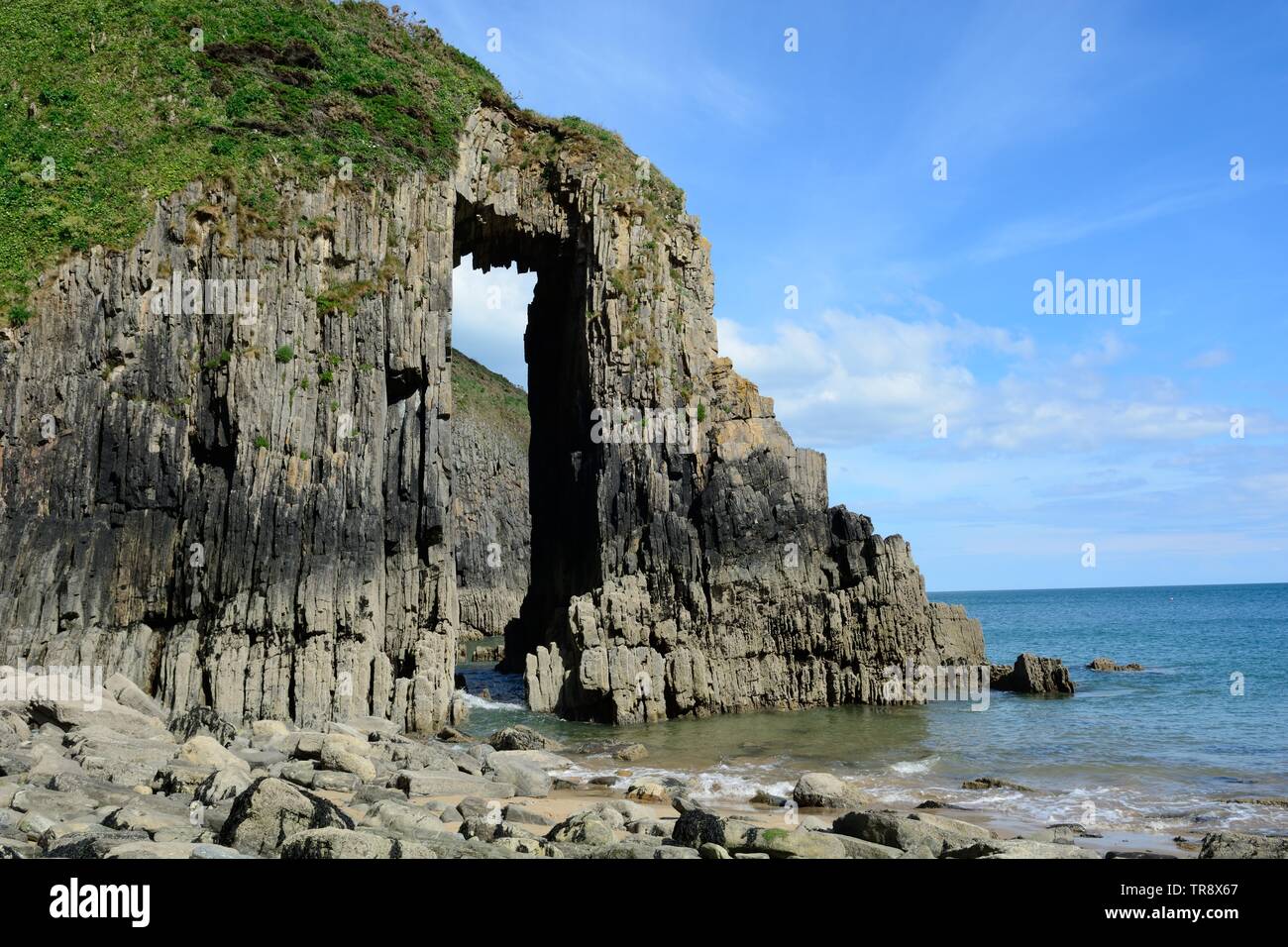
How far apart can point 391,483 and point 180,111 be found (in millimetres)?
13828

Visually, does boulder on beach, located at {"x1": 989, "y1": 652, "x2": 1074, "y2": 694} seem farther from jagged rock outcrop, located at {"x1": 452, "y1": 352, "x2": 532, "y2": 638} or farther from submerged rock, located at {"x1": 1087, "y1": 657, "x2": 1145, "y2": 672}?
jagged rock outcrop, located at {"x1": 452, "y1": 352, "x2": 532, "y2": 638}

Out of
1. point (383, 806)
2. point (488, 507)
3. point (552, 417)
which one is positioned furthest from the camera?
point (488, 507)

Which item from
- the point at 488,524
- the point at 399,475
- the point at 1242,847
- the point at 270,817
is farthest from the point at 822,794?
the point at 488,524

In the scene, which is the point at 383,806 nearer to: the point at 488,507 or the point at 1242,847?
the point at 1242,847

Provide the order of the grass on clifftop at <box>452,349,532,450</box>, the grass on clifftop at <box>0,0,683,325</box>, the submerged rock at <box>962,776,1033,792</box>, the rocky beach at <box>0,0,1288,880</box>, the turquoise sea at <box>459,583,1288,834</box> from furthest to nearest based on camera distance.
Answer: the grass on clifftop at <box>452,349,532,450</box>
the grass on clifftop at <box>0,0,683,325</box>
the submerged rock at <box>962,776,1033,792</box>
the turquoise sea at <box>459,583,1288,834</box>
the rocky beach at <box>0,0,1288,880</box>

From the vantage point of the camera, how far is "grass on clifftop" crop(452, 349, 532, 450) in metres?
87.2

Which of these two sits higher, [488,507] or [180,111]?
[180,111]

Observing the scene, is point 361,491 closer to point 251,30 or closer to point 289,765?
point 289,765

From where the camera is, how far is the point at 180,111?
97.8ft

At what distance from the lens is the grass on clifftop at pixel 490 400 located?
8725 cm

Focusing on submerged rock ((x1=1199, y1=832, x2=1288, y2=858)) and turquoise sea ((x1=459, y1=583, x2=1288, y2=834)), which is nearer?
submerged rock ((x1=1199, y1=832, x2=1288, y2=858))

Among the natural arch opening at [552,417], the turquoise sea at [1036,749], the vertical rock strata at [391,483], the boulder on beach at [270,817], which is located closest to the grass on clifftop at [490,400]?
the natural arch opening at [552,417]

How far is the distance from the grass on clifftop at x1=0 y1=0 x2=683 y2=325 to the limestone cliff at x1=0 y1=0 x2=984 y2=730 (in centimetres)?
89

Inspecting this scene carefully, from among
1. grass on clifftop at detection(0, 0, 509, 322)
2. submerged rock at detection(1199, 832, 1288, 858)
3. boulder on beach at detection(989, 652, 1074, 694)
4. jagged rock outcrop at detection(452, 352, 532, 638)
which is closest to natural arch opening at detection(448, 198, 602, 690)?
grass on clifftop at detection(0, 0, 509, 322)
